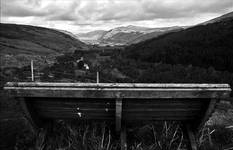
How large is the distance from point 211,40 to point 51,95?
32.2m

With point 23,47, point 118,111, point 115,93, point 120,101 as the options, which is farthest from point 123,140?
point 23,47

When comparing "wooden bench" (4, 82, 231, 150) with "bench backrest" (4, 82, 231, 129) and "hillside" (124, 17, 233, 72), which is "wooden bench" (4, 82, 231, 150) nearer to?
"bench backrest" (4, 82, 231, 129)

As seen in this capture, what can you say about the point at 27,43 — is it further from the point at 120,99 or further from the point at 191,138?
the point at 120,99

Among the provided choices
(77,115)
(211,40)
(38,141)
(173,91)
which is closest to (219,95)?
(173,91)

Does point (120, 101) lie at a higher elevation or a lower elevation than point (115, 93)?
lower

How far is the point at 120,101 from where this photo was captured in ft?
9.66

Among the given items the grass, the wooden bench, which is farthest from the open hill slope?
the wooden bench

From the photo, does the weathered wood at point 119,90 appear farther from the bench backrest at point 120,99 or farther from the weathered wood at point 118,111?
the weathered wood at point 118,111

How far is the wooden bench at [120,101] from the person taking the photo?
280 cm

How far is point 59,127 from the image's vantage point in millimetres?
4102

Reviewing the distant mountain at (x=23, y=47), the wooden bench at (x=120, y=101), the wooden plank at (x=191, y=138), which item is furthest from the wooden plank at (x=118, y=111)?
the distant mountain at (x=23, y=47)

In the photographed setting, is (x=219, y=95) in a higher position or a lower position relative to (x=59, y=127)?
higher

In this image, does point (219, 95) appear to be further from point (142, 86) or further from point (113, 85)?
point (113, 85)

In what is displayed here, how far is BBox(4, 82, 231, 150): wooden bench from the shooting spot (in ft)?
9.20
